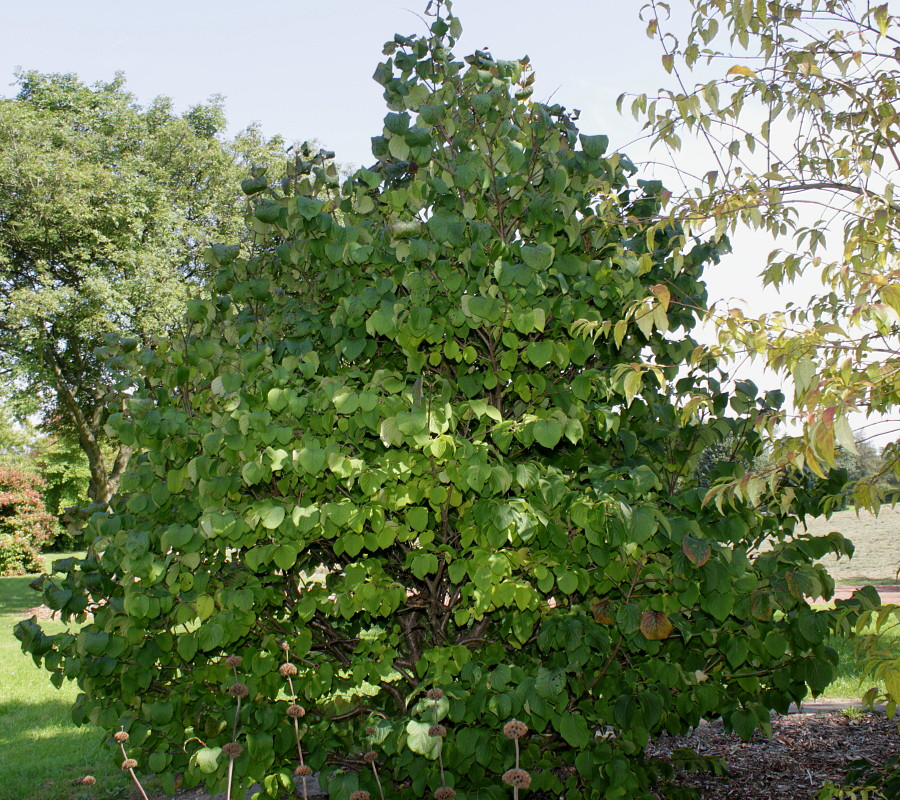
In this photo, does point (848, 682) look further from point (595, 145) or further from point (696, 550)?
point (595, 145)

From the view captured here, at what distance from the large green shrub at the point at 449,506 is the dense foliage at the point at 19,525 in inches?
659

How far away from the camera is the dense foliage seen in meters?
17.6

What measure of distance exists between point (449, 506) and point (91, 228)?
15.7m

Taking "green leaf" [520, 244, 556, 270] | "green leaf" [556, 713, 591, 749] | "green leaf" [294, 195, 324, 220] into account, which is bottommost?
"green leaf" [556, 713, 591, 749]

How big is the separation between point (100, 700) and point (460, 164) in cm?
270

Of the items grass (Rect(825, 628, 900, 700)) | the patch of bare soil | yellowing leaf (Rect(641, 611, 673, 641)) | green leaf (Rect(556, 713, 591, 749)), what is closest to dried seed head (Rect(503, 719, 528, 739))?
green leaf (Rect(556, 713, 591, 749))

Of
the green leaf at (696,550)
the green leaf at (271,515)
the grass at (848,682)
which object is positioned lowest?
the grass at (848,682)

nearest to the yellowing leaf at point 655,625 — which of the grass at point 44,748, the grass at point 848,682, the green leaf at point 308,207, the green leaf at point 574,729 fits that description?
the green leaf at point 574,729

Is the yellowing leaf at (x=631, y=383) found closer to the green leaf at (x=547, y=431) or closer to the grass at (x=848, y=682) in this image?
the green leaf at (x=547, y=431)

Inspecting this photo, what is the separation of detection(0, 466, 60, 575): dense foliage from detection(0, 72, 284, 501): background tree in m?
1.92

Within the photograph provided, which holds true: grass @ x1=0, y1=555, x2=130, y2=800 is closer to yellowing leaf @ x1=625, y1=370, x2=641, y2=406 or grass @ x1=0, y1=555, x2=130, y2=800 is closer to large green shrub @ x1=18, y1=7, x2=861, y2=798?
large green shrub @ x1=18, y1=7, x2=861, y2=798

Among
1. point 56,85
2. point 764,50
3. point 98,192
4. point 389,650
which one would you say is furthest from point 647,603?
point 56,85

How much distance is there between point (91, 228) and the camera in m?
16.1

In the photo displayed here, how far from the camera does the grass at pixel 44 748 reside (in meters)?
4.48
